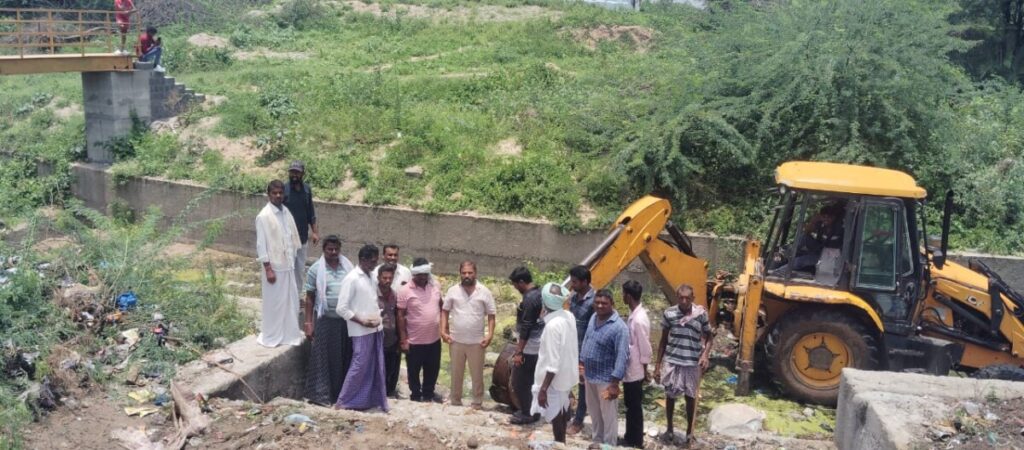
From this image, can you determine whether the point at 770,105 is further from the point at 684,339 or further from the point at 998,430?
the point at 998,430

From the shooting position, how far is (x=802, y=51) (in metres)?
14.1

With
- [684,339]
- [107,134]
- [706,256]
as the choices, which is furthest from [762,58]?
[107,134]

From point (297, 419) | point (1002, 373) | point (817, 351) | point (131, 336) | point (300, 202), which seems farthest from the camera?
point (300, 202)

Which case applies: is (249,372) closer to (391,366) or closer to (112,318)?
(112,318)

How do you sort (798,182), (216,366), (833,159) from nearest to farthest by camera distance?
(216,366) → (798,182) → (833,159)

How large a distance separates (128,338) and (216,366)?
0.78m

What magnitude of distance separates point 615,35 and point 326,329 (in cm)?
1899

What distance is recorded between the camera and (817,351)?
923 centimetres

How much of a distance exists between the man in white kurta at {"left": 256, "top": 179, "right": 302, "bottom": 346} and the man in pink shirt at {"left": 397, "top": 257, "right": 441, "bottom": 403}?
917 millimetres

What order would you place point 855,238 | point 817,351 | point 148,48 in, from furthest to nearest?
point 148,48 → point 817,351 → point 855,238

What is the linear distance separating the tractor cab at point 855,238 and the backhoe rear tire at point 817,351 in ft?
0.90

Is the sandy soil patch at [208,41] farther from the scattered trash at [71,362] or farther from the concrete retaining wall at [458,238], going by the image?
the scattered trash at [71,362]

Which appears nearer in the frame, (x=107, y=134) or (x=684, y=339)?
(x=684, y=339)

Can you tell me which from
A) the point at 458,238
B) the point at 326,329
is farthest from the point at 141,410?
the point at 458,238
